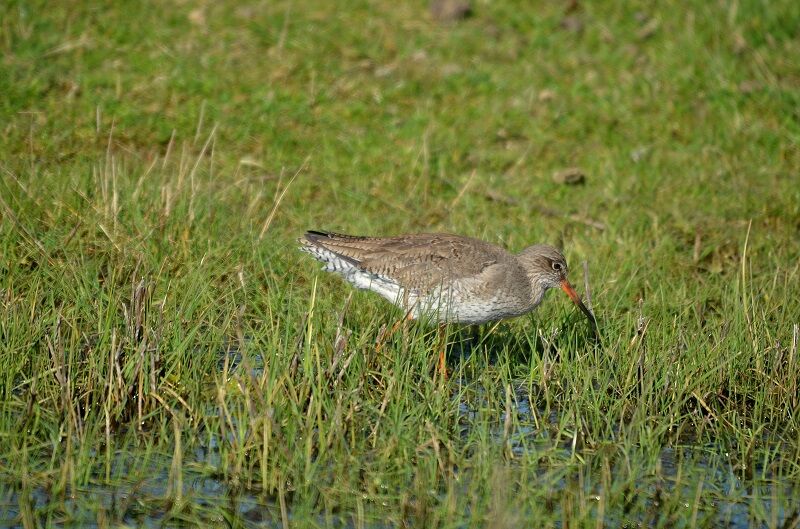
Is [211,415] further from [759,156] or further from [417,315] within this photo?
[759,156]

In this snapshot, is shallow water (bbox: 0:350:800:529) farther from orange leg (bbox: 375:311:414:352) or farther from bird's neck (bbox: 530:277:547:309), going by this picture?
bird's neck (bbox: 530:277:547:309)

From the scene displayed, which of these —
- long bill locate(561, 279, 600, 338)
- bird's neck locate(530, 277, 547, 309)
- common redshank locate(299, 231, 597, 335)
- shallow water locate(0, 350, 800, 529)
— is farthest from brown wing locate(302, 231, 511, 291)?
shallow water locate(0, 350, 800, 529)

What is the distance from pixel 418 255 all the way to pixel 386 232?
1584mm

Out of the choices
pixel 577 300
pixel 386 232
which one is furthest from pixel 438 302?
pixel 386 232

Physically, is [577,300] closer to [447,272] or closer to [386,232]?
[447,272]

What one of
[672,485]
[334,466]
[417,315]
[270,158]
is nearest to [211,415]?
[334,466]

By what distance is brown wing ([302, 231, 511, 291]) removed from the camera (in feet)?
22.2

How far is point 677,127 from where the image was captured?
33.7ft

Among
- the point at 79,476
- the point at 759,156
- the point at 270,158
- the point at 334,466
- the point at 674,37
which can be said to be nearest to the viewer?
the point at 79,476

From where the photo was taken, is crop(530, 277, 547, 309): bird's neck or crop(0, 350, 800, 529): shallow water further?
crop(530, 277, 547, 309): bird's neck

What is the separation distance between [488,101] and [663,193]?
1.96 meters

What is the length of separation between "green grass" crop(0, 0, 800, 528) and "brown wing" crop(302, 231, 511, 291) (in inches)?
12.0

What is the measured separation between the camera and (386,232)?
27.7ft

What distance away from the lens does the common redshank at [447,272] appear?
21.9ft
